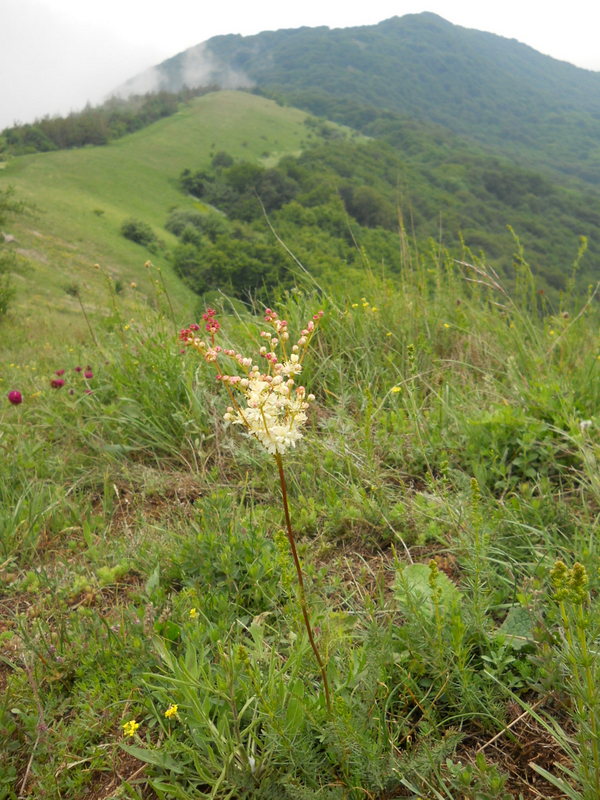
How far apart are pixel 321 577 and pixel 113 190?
69.0 m

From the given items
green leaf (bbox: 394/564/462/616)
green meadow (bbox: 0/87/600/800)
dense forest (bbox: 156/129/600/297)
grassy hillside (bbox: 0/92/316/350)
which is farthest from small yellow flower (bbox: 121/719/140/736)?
dense forest (bbox: 156/129/600/297)

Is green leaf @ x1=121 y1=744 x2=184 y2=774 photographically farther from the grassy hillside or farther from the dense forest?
the dense forest

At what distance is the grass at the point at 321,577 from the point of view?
1.27 metres

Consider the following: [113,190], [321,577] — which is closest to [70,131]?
[113,190]

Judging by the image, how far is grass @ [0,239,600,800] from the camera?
4.17 feet

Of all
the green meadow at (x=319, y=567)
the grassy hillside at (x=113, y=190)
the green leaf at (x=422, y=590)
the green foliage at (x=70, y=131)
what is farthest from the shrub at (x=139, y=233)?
the green leaf at (x=422, y=590)

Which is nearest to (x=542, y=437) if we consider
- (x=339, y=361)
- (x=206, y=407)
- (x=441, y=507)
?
(x=441, y=507)

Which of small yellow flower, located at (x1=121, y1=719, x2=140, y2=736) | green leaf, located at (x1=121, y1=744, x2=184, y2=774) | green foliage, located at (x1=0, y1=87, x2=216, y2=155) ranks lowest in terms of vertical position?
green leaf, located at (x1=121, y1=744, x2=184, y2=774)

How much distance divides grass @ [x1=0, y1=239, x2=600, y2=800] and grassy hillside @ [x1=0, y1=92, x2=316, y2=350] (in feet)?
5.94

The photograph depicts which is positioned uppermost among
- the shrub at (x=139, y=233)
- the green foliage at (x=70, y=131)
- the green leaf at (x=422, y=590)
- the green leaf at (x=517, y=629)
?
the green foliage at (x=70, y=131)

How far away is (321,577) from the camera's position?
1.80 metres

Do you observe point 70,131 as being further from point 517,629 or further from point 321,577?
point 517,629

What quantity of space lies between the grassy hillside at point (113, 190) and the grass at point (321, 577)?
1.81 m

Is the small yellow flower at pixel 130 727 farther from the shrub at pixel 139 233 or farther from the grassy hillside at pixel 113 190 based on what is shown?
the shrub at pixel 139 233
